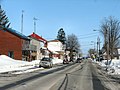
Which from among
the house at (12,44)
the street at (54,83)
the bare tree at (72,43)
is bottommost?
the street at (54,83)

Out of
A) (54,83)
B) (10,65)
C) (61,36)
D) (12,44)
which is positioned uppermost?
(61,36)

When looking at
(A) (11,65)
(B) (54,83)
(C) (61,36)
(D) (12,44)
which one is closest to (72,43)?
(C) (61,36)

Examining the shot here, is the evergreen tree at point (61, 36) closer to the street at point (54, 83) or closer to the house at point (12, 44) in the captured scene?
the house at point (12, 44)

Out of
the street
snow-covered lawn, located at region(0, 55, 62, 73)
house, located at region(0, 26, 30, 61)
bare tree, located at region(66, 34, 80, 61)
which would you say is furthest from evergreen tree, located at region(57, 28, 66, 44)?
the street

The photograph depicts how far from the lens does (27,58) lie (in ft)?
259

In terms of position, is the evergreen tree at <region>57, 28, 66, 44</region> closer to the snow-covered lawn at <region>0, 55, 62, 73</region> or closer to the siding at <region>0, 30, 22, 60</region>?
the siding at <region>0, 30, 22, 60</region>

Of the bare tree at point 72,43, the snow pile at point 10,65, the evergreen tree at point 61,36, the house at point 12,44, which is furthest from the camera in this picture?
the evergreen tree at point 61,36

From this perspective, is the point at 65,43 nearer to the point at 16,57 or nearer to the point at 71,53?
the point at 71,53

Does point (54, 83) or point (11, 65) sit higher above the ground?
point (11, 65)

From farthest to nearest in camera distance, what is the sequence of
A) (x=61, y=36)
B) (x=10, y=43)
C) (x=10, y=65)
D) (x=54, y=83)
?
(x=61, y=36), (x=10, y=43), (x=10, y=65), (x=54, y=83)

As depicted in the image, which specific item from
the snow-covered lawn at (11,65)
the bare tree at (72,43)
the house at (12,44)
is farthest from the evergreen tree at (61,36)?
the snow-covered lawn at (11,65)

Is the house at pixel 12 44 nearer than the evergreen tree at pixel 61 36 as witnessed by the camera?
Yes

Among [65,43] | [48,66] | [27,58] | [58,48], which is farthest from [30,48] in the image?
[65,43]

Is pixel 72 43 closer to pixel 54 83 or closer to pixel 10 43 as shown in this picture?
pixel 10 43
